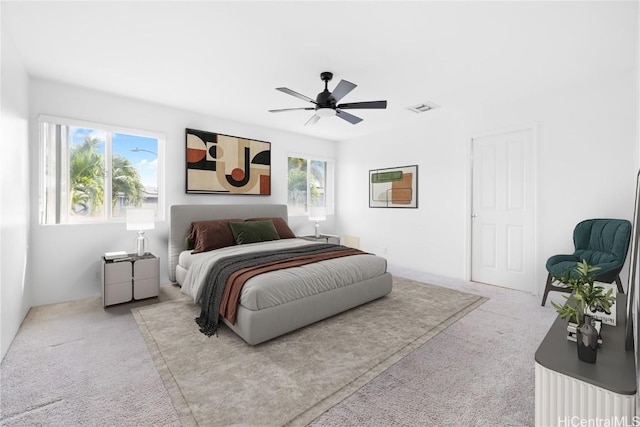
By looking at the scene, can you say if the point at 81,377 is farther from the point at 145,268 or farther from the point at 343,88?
the point at 343,88

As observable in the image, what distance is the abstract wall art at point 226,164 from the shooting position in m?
4.45

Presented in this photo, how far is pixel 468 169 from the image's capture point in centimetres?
443

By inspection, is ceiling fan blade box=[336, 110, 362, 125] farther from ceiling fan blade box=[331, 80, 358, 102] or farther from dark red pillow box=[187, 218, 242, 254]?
dark red pillow box=[187, 218, 242, 254]

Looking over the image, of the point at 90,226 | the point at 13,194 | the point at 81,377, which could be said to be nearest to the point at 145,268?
the point at 90,226

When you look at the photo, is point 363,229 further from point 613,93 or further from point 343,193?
point 613,93

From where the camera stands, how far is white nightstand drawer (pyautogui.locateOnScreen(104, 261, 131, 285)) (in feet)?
10.6

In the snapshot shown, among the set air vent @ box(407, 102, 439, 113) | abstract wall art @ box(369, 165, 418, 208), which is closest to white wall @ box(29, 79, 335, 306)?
abstract wall art @ box(369, 165, 418, 208)

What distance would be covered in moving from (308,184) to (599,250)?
179 inches

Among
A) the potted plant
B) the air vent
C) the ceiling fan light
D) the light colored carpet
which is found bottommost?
the light colored carpet

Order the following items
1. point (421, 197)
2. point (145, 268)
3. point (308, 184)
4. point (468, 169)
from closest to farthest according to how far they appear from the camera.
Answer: point (145, 268) < point (468, 169) < point (421, 197) < point (308, 184)

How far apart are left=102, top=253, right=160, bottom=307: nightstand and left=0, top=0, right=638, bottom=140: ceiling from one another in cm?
208

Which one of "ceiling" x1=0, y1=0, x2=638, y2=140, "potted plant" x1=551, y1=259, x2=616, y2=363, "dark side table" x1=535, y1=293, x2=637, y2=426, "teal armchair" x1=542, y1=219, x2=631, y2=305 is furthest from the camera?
"teal armchair" x1=542, y1=219, x2=631, y2=305

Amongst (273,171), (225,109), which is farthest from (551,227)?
(225,109)

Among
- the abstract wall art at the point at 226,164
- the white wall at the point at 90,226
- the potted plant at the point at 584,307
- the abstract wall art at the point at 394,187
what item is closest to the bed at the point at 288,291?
the white wall at the point at 90,226
